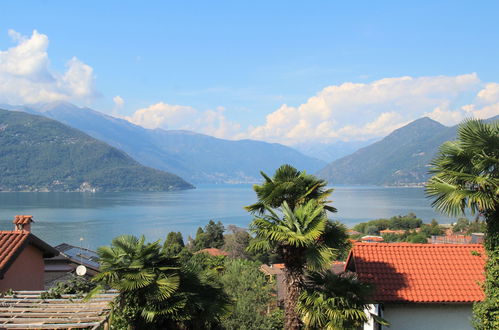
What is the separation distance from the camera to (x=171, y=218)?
105 metres

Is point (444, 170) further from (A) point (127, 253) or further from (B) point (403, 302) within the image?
(A) point (127, 253)

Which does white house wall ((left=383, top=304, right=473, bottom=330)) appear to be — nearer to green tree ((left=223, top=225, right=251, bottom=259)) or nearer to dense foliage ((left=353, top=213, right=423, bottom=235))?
green tree ((left=223, top=225, right=251, bottom=259))

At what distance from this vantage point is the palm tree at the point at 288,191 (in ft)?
30.9

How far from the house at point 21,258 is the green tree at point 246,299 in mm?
5542

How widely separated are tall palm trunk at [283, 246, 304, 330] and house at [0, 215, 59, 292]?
567 centimetres

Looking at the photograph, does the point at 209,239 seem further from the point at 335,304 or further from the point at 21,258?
the point at 335,304

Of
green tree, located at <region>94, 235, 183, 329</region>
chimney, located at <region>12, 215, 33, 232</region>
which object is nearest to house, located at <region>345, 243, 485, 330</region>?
green tree, located at <region>94, 235, 183, 329</region>

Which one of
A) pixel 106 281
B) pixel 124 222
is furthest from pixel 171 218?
pixel 106 281

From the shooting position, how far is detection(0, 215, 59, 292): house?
10.0 metres

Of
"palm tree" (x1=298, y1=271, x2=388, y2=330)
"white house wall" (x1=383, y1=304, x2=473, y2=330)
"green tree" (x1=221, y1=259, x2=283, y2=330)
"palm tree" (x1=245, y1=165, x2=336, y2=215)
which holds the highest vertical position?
"palm tree" (x1=245, y1=165, x2=336, y2=215)

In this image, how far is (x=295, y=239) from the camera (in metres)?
8.41

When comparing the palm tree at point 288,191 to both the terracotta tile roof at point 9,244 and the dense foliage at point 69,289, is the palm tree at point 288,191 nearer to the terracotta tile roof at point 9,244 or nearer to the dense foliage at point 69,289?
the dense foliage at point 69,289

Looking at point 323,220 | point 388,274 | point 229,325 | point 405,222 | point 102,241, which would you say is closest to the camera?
point 323,220

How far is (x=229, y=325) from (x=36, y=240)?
6.31 m
